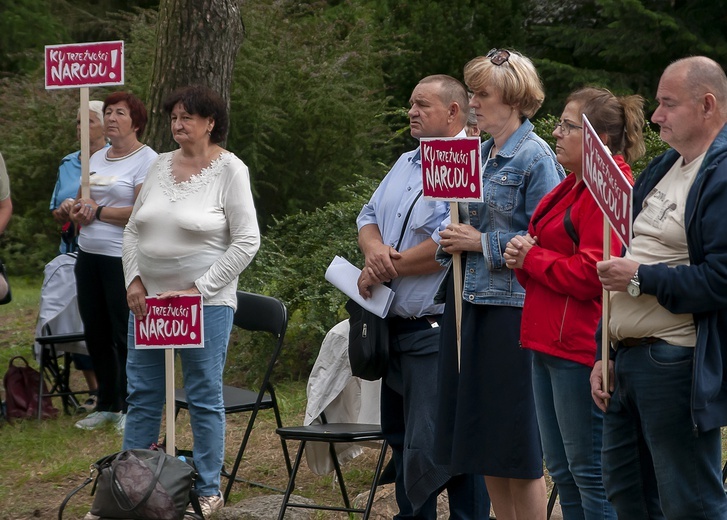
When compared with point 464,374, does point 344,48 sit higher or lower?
higher

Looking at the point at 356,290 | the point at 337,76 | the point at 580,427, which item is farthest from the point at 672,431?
the point at 337,76

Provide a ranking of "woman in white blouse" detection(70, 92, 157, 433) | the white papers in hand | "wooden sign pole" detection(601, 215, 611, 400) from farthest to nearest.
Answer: "woman in white blouse" detection(70, 92, 157, 433), the white papers in hand, "wooden sign pole" detection(601, 215, 611, 400)

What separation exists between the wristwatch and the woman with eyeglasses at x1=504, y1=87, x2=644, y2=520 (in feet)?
1.22

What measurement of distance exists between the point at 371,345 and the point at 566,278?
1.21 m

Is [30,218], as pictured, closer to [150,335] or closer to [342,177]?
[342,177]

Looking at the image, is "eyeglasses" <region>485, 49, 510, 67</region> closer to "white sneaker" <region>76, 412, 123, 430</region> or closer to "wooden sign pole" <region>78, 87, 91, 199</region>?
"wooden sign pole" <region>78, 87, 91, 199</region>

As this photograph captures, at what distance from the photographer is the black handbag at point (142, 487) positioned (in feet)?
14.5

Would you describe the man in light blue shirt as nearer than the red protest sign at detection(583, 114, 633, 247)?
No

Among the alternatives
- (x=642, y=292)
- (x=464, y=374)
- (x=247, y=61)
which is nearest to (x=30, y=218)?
(x=247, y=61)

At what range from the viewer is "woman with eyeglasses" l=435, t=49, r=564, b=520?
4012 mm

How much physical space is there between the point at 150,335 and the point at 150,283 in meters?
0.53

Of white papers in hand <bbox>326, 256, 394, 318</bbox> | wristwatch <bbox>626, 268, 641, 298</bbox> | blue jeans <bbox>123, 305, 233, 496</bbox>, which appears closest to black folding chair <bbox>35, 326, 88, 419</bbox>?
blue jeans <bbox>123, 305, 233, 496</bbox>

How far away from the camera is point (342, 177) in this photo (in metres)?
12.7

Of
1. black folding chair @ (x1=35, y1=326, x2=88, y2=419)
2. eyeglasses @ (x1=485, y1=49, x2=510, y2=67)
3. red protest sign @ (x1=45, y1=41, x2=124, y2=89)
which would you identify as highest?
red protest sign @ (x1=45, y1=41, x2=124, y2=89)
